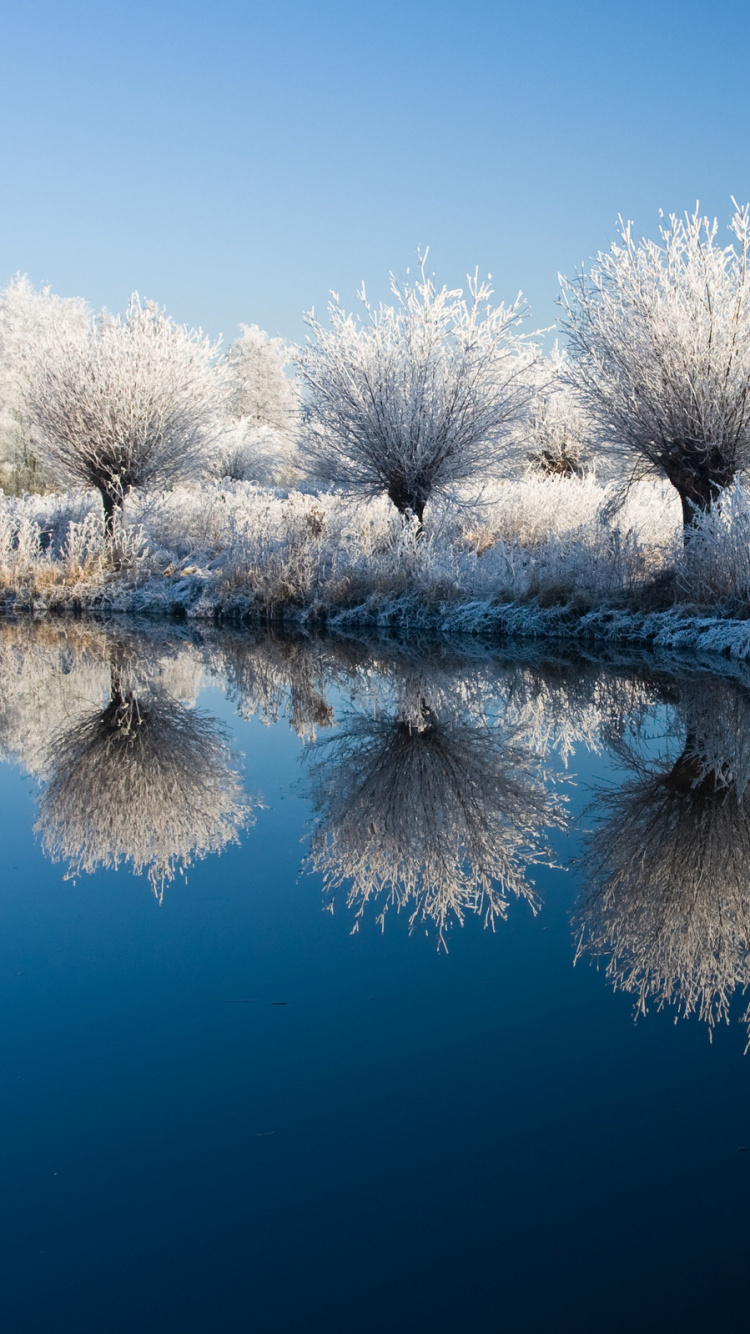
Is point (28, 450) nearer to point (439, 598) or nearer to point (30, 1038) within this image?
point (439, 598)

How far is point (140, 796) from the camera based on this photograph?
5.71 meters

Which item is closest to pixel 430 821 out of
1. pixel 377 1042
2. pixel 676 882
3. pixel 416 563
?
pixel 676 882

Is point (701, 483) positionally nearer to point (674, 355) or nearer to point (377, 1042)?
point (674, 355)

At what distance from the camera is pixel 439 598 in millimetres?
15398

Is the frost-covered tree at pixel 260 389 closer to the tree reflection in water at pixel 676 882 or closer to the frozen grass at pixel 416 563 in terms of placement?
the frozen grass at pixel 416 563

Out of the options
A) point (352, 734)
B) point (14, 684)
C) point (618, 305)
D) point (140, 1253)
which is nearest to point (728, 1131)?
point (140, 1253)

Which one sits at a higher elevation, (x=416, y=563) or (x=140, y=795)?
(x=416, y=563)

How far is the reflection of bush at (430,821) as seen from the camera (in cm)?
→ 427

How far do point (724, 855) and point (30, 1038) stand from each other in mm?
3012

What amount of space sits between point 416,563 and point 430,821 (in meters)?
11.1

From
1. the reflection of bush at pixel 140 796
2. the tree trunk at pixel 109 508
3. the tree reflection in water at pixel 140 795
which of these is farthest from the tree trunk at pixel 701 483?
the tree trunk at pixel 109 508

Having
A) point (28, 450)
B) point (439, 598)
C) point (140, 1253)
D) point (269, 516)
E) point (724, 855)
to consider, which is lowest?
point (140, 1253)

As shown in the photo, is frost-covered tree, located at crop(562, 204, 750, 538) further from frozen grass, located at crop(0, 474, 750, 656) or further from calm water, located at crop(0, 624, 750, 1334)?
calm water, located at crop(0, 624, 750, 1334)

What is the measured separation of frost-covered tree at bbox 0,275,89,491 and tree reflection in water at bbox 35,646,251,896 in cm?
2744
